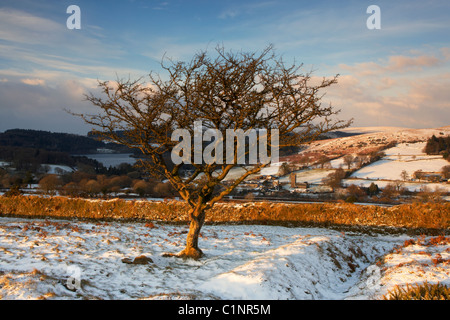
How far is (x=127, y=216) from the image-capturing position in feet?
81.0

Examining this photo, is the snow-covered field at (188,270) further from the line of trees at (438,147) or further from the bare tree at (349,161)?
the line of trees at (438,147)

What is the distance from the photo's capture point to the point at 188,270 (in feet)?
30.1

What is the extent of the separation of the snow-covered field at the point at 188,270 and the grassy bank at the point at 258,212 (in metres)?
9.55

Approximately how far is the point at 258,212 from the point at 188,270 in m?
15.3

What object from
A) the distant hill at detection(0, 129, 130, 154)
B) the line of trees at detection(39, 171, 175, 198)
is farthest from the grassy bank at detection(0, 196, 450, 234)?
the distant hill at detection(0, 129, 130, 154)

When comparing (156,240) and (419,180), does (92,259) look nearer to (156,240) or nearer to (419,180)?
(156,240)

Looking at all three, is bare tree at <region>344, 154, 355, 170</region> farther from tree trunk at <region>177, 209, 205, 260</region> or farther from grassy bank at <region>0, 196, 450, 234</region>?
tree trunk at <region>177, 209, 205, 260</region>

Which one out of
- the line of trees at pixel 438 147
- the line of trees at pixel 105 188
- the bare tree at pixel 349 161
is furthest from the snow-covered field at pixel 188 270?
the line of trees at pixel 438 147

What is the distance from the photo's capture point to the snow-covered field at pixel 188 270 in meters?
6.86

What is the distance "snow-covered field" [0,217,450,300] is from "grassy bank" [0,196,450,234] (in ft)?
31.3

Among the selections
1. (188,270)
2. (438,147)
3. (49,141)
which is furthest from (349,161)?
(49,141)

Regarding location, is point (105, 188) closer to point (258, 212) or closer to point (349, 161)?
point (258, 212)
